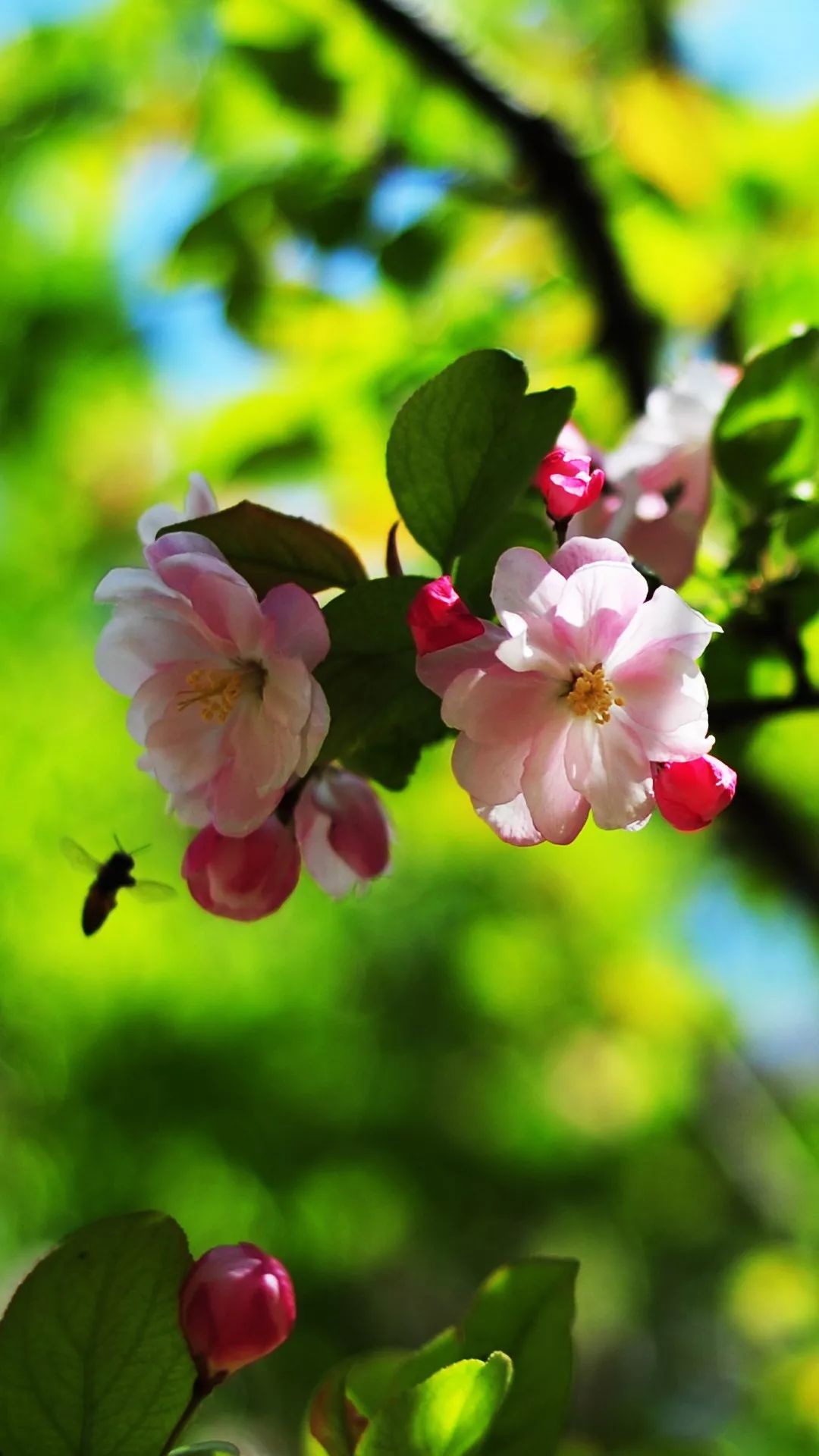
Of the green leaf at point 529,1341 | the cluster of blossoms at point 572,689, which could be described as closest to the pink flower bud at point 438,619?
the cluster of blossoms at point 572,689

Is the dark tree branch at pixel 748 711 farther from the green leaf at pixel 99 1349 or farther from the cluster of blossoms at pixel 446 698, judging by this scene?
the green leaf at pixel 99 1349

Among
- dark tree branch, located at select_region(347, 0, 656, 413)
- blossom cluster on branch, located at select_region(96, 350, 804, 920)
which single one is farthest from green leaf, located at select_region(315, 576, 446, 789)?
dark tree branch, located at select_region(347, 0, 656, 413)

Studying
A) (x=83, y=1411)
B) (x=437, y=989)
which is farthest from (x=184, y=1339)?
(x=437, y=989)

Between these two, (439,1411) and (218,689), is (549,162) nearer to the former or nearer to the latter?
(218,689)

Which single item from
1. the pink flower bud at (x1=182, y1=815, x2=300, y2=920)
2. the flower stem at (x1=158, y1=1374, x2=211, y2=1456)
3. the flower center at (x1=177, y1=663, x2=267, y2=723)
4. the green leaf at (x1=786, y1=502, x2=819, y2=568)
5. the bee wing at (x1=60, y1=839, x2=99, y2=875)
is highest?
the green leaf at (x1=786, y1=502, x2=819, y2=568)

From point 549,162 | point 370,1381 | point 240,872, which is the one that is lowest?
point 370,1381

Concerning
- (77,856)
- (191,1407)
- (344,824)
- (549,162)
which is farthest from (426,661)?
(549,162)

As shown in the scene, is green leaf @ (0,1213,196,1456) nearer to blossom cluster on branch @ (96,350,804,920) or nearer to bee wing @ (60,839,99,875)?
blossom cluster on branch @ (96,350,804,920)
